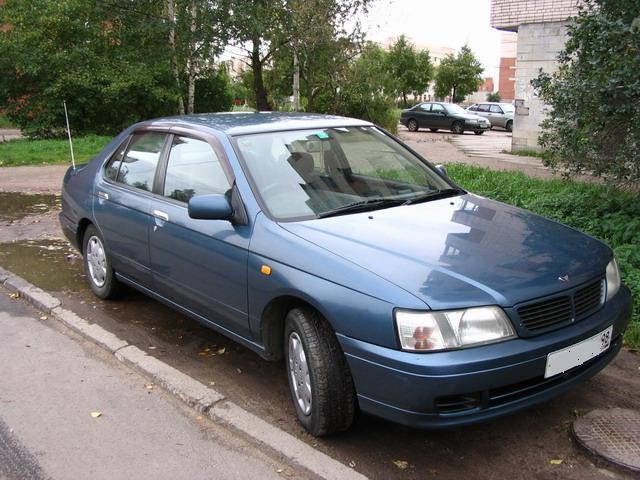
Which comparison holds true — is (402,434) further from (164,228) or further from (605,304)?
(164,228)

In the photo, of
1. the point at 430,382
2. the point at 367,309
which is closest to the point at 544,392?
the point at 430,382

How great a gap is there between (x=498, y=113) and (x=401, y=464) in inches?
1283

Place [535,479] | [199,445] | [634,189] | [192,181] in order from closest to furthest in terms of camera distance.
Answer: [535,479] < [199,445] < [192,181] < [634,189]

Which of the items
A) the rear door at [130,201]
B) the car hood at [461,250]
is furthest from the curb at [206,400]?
the car hood at [461,250]

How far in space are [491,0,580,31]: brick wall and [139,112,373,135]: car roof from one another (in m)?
12.0

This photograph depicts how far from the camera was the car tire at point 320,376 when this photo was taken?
3.16 meters

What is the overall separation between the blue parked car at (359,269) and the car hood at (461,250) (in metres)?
0.01

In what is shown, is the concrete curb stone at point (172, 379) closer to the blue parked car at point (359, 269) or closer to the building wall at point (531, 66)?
the blue parked car at point (359, 269)

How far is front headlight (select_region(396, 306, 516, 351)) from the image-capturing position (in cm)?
284

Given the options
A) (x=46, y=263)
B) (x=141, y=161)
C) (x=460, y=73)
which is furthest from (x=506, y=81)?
(x=141, y=161)

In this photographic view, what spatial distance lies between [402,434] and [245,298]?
1.14m

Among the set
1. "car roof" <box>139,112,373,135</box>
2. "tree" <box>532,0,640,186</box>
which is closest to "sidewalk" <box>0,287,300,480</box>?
"car roof" <box>139,112,373,135</box>

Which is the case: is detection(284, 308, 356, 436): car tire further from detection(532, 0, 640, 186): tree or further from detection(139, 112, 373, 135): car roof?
detection(532, 0, 640, 186): tree

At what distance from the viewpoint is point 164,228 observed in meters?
4.40
